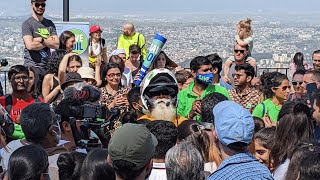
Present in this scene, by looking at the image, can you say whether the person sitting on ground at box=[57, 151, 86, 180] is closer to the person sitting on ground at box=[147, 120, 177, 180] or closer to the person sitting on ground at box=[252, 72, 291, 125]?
the person sitting on ground at box=[147, 120, 177, 180]

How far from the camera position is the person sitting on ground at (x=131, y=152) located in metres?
3.30

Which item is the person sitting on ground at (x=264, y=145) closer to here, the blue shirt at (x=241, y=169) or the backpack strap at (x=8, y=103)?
the blue shirt at (x=241, y=169)

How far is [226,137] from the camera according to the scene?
3.79 m

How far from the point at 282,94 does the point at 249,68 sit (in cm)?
85

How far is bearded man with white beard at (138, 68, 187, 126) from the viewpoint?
5801mm

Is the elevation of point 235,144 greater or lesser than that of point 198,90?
greater

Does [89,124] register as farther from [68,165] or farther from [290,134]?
[290,134]

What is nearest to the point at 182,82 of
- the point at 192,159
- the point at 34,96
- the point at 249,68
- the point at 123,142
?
the point at 249,68

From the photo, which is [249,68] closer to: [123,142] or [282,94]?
[282,94]

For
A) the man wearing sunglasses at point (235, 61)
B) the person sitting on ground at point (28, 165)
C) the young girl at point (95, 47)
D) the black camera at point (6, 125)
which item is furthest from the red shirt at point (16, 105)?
the man wearing sunglasses at point (235, 61)

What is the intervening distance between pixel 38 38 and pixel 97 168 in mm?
5143

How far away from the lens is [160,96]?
232 inches

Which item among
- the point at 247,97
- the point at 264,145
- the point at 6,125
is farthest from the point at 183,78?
the point at 6,125

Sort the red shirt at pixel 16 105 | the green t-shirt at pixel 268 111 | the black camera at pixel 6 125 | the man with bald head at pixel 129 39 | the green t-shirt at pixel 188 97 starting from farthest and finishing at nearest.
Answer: the man with bald head at pixel 129 39 < the green t-shirt at pixel 188 97 < the green t-shirt at pixel 268 111 < the red shirt at pixel 16 105 < the black camera at pixel 6 125
